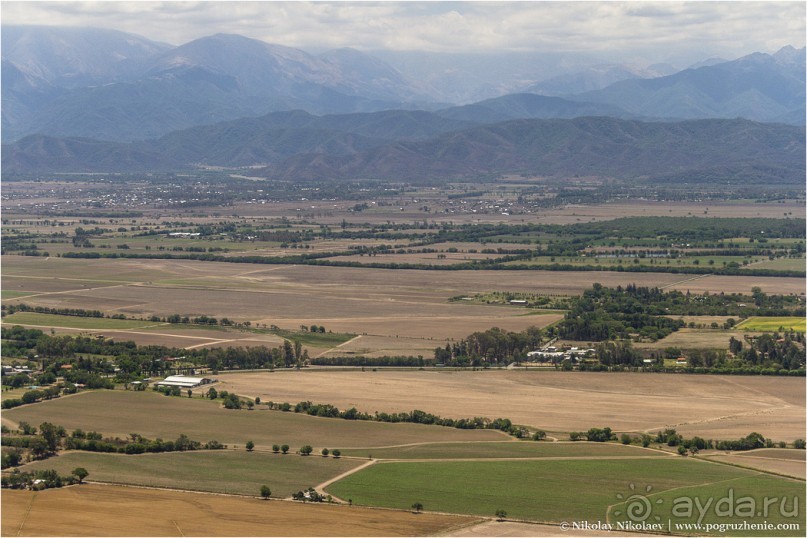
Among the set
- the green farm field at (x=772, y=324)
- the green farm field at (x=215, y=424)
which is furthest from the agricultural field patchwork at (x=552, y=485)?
the green farm field at (x=772, y=324)

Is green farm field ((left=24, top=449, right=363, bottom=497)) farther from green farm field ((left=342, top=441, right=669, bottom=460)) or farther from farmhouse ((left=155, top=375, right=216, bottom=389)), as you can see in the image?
farmhouse ((left=155, top=375, right=216, bottom=389))

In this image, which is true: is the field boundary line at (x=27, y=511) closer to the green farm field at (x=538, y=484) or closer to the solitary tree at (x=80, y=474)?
the solitary tree at (x=80, y=474)

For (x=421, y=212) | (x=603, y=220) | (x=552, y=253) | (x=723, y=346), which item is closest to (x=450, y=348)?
(x=723, y=346)

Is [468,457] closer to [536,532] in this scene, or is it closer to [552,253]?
[536,532]

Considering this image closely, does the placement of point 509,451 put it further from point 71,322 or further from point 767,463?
point 71,322

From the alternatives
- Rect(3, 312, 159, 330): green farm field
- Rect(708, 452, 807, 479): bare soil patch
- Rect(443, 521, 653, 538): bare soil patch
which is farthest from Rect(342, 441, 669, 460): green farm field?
Rect(3, 312, 159, 330): green farm field

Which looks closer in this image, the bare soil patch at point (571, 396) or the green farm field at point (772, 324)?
the bare soil patch at point (571, 396)
